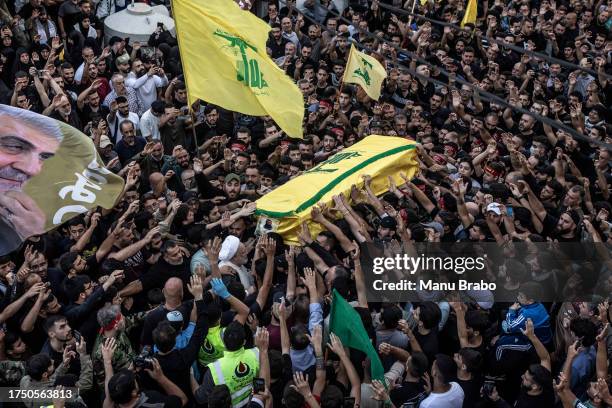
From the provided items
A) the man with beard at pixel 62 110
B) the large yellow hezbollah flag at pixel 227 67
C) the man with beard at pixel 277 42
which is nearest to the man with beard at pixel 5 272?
the large yellow hezbollah flag at pixel 227 67

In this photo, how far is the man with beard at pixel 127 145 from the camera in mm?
10109

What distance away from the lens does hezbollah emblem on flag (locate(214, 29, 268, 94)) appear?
29.3ft

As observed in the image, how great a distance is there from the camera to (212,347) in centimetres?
654

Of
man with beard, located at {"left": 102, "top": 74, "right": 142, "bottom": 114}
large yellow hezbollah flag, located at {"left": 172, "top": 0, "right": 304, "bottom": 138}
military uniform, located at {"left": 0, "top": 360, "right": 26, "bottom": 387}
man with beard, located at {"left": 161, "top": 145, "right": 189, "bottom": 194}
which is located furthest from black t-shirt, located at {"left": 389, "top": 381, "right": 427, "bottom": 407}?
man with beard, located at {"left": 102, "top": 74, "right": 142, "bottom": 114}

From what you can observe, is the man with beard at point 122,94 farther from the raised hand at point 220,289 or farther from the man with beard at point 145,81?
the raised hand at point 220,289

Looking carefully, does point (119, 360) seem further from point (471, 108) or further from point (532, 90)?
point (532, 90)

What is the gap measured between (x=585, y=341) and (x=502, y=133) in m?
4.98

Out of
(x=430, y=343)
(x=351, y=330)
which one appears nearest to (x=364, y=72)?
(x=430, y=343)

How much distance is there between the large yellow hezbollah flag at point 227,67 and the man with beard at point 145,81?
2.67 m

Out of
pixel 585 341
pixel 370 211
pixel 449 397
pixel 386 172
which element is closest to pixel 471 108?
pixel 386 172

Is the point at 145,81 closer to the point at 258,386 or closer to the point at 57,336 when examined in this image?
the point at 57,336

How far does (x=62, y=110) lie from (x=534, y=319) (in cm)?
572

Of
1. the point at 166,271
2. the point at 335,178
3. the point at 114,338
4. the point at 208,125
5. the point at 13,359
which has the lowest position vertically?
the point at 208,125

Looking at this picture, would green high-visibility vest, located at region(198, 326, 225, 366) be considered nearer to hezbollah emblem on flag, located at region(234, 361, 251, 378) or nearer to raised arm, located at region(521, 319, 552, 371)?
hezbollah emblem on flag, located at region(234, 361, 251, 378)
